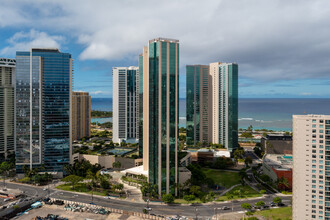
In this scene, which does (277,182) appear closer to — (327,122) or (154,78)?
(327,122)

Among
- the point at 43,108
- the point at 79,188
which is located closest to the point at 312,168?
the point at 79,188

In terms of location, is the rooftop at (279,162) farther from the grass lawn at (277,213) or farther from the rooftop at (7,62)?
the rooftop at (7,62)

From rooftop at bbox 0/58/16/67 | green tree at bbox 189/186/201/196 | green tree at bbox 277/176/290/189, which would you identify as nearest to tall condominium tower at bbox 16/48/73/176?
rooftop at bbox 0/58/16/67

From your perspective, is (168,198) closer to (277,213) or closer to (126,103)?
(277,213)

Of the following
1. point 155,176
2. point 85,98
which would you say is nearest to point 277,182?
point 155,176

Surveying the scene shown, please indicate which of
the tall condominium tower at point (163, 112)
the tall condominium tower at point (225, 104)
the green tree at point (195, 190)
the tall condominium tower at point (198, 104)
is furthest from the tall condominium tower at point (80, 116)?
the green tree at point (195, 190)

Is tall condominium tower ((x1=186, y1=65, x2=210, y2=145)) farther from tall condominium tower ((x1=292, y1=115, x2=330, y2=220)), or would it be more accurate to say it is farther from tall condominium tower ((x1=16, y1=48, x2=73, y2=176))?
tall condominium tower ((x1=292, y1=115, x2=330, y2=220))

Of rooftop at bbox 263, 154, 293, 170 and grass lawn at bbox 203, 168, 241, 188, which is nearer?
rooftop at bbox 263, 154, 293, 170
